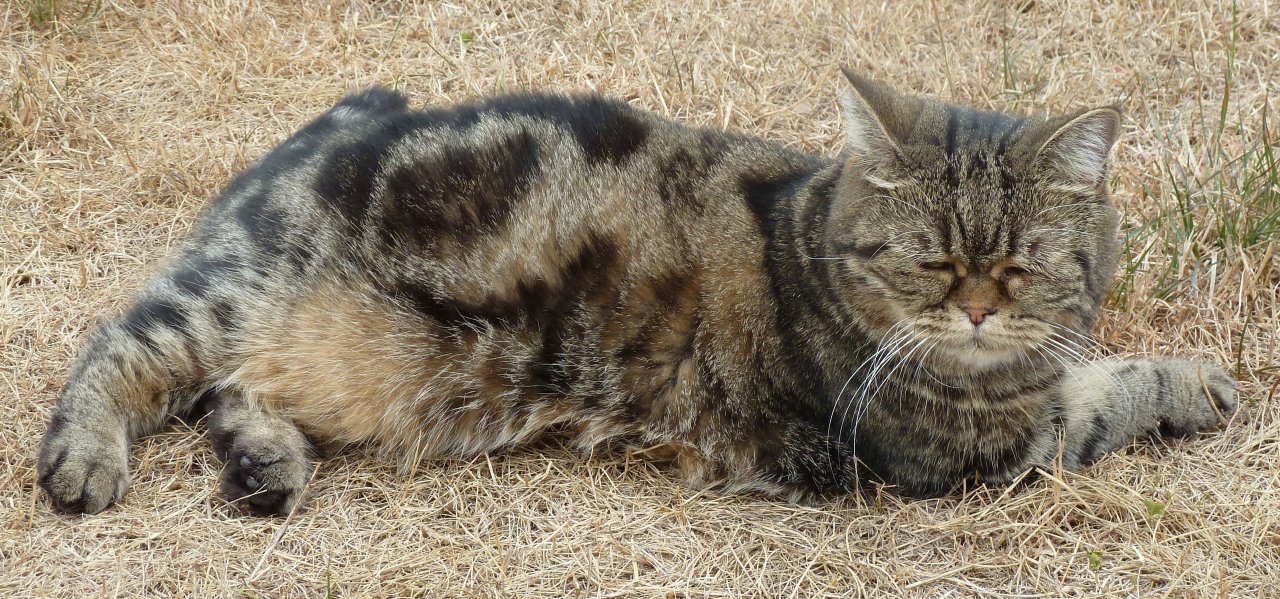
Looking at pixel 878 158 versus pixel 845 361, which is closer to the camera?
pixel 878 158

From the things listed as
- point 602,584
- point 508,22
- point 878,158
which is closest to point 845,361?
point 878,158

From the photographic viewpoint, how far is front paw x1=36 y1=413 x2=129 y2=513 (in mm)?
2633

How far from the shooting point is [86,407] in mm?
2785

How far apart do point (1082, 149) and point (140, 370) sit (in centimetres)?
238

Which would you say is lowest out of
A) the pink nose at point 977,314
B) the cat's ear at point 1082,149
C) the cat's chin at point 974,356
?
the cat's chin at point 974,356

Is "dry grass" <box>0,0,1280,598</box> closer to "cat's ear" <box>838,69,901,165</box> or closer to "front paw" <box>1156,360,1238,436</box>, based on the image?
"front paw" <box>1156,360,1238,436</box>

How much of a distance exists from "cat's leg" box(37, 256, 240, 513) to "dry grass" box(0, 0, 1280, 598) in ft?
0.30

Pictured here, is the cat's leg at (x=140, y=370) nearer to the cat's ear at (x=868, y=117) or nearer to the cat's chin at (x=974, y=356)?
the cat's ear at (x=868, y=117)

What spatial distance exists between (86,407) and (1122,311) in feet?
9.51

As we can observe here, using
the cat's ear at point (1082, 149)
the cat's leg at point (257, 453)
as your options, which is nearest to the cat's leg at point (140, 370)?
the cat's leg at point (257, 453)

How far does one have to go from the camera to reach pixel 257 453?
277 centimetres

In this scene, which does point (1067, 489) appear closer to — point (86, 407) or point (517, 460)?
point (517, 460)

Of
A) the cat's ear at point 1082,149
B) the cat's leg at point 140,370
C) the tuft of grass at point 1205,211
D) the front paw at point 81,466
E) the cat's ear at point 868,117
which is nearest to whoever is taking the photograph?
the cat's ear at point 1082,149

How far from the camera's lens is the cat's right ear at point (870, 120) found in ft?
8.30
